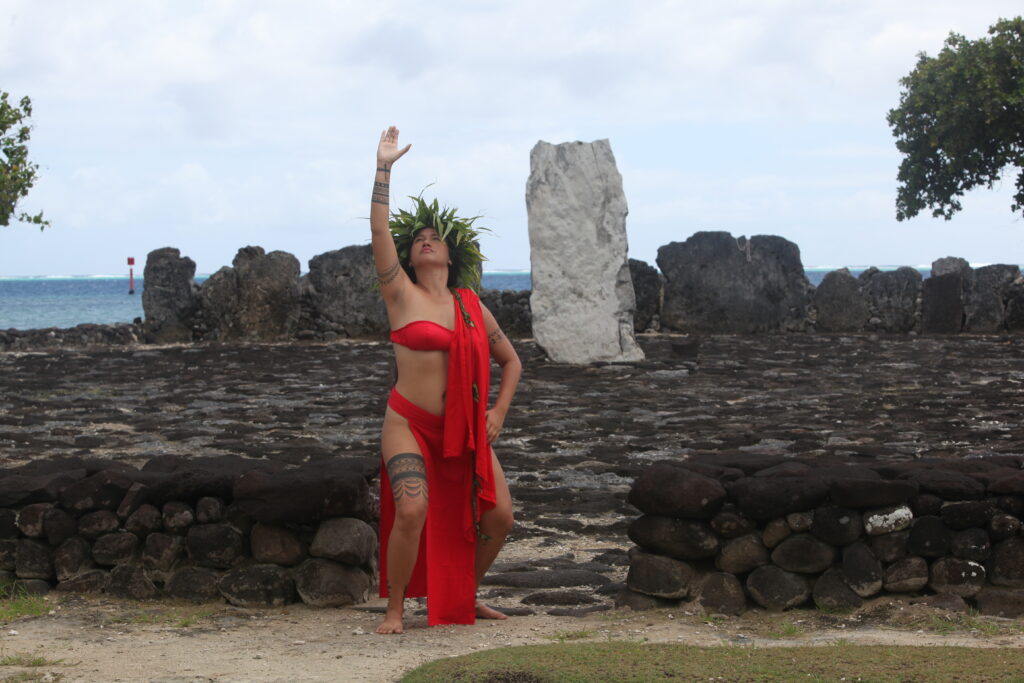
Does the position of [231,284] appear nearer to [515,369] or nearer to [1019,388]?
[1019,388]

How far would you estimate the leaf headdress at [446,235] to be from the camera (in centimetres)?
606

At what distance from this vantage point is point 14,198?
866 inches

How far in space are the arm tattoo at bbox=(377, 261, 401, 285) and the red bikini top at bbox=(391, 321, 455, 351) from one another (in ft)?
0.78

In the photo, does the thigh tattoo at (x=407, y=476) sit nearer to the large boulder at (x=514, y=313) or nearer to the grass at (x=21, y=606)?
the grass at (x=21, y=606)

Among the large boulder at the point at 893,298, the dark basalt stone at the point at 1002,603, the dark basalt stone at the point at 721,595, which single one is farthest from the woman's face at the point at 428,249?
the large boulder at the point at 893,298

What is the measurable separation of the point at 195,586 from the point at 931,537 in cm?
373

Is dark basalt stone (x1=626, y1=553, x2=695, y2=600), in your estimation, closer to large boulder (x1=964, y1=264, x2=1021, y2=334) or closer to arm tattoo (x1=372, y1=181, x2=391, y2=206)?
arm tattoo (x1=372, y1=181, x2=391, y2=206)

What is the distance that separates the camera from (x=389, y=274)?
572cm

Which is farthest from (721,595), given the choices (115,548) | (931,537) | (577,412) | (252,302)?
(252,302)

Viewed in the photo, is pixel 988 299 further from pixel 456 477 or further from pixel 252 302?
pixel 456 477

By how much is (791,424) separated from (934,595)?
6414 mm

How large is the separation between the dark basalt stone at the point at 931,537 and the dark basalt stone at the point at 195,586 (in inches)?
139

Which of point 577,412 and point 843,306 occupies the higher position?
point 843,306

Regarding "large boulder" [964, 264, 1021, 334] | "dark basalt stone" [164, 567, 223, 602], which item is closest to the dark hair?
"dark basalt stone" [164, 567, 223, 602]
